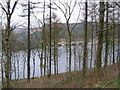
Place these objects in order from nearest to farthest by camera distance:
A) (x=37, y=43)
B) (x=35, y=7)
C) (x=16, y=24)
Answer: (x=16, y=24) < (x=35, y=7) < (x=37, y=43)

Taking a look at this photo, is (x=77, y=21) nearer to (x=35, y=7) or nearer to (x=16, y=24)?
(x=35, y=7)

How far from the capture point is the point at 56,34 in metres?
14.1

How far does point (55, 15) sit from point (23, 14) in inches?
170

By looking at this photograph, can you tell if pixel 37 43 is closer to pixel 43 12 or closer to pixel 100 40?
pixel 43 12

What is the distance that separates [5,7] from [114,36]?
11491 millimetres

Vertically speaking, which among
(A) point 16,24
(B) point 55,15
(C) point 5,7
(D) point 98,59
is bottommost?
(D) point 98,59

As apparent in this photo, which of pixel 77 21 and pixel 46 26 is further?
pixel 46 26

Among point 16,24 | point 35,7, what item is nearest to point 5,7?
point 16,24

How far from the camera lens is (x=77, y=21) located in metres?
11.5

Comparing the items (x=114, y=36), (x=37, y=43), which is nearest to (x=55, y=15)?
(x=37, y=43)

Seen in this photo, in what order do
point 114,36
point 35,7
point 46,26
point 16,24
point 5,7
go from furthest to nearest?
1. point 114,36
2. point 46,26
3. point 35,7
4. point 16,24
5. point 5,7

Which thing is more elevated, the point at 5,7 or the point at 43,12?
the point at 43,12

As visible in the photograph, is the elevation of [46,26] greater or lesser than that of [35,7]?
lesser

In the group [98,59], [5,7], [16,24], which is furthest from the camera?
[16,24]
